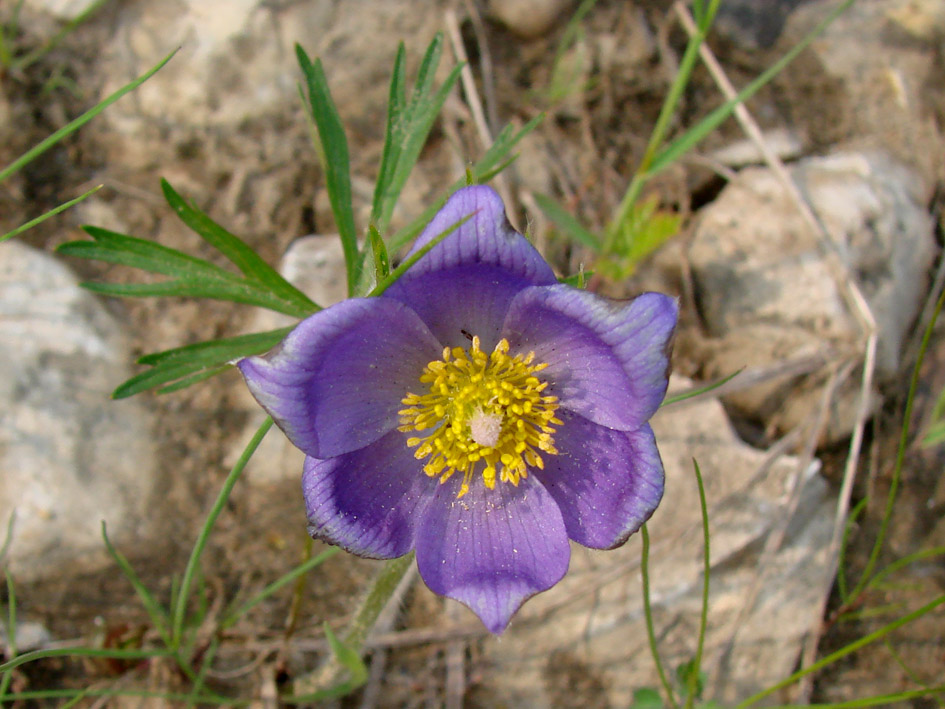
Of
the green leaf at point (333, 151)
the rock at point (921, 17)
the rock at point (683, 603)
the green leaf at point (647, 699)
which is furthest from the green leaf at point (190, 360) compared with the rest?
the rock at point (921, 17)

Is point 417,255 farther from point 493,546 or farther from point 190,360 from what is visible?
point 190,360

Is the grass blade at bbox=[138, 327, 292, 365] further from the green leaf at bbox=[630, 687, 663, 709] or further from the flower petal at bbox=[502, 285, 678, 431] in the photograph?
the green leaf at bbox=[630, 687, 663, 709]

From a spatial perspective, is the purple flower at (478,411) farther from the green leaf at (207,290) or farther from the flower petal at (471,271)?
the green leaf at (207,290)

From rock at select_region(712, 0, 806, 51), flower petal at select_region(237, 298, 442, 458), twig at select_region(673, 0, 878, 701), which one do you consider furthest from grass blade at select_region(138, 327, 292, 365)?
rock at select_region(712, 0, 806, 51)

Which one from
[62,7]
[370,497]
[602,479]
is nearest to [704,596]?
[602,479]

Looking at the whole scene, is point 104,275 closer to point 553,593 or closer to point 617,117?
point 553,593

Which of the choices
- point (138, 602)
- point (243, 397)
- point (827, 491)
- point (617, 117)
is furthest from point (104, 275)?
point (827, 491)
